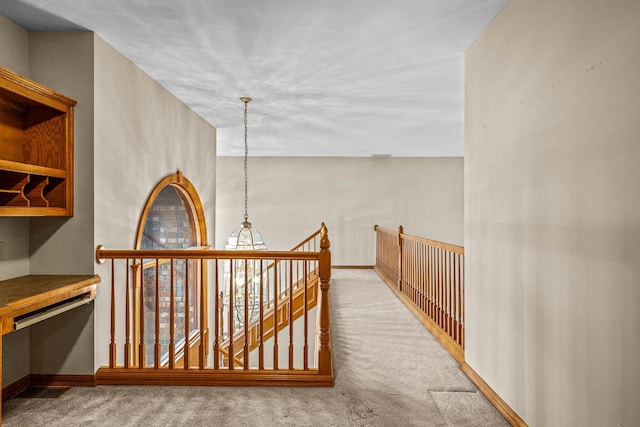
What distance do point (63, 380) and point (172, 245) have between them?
2343mm

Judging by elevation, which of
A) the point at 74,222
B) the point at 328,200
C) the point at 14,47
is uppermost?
the point at 14,47

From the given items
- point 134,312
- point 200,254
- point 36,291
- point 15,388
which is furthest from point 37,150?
point 15,388

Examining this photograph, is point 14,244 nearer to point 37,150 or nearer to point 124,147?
point 37,150

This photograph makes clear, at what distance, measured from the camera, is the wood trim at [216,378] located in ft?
9.29

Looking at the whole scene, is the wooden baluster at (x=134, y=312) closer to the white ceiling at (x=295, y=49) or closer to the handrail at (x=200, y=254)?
the handrail at (x=200, y=254)

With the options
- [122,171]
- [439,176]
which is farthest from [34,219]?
[439,176]

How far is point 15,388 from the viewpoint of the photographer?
276 cm

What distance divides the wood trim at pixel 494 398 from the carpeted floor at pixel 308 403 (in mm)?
39

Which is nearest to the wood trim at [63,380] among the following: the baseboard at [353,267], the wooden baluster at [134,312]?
the wooden baluster at [134,312]

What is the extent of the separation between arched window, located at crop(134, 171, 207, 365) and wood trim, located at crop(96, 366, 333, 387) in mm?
1436

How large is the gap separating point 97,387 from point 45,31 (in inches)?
102

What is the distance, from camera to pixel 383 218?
29.4 feet

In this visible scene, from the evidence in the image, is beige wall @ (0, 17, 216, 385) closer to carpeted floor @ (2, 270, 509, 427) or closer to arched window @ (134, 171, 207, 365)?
carpeted floor @ (2, 270, 509, 427)

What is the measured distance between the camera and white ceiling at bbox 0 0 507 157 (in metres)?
2.55
